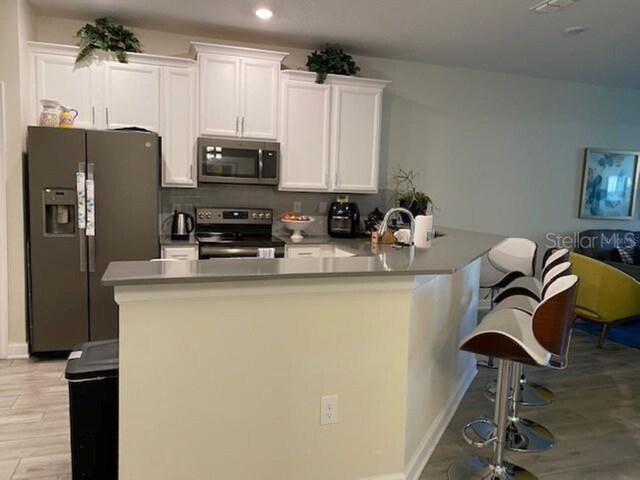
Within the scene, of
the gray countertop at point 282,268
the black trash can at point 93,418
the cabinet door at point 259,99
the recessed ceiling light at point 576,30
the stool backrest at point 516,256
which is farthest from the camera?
the cabinet door at point 259,99

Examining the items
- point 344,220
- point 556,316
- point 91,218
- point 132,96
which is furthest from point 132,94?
point 556,316

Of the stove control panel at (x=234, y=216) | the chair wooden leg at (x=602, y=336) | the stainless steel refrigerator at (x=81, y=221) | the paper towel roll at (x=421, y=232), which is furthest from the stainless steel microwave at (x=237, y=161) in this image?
the chair wooden leg at (x=602, y=336)

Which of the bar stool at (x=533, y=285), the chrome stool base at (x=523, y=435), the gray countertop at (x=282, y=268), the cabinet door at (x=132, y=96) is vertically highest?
the cabinet door at (x=132, y=96)

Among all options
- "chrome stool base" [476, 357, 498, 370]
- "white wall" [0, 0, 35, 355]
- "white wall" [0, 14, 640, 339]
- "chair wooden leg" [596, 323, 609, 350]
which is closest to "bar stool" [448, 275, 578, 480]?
"chrome stool base" [476, 357, 498, 370]

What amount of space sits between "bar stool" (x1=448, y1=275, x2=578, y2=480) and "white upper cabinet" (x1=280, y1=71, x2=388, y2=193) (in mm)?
2434

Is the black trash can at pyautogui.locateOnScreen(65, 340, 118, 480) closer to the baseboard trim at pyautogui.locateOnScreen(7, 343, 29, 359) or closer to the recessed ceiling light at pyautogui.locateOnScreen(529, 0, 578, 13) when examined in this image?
the baseboard trim at pyautogui.locateOnScreen(7, 343, 29, 359)

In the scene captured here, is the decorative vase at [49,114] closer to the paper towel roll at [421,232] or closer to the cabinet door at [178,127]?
the cabinet door at [178,127]

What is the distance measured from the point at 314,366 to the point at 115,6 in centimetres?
333

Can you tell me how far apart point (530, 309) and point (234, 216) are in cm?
274

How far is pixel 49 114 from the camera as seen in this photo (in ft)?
11.7

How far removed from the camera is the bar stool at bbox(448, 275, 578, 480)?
2012 mm

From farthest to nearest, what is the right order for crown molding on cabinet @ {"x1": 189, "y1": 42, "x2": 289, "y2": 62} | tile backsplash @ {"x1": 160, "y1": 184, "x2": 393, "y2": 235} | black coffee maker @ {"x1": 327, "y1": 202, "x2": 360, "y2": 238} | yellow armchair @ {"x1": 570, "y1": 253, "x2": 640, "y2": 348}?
black coffee maker @ {"x1": 327, "y1": 202, "x2": 360, "y2": 238}, tile backsplash @ {"x1": 160, "y1": 184, "x2": 393, "y2": 235}, yellow armchair @ {"x1": 570, "y1": 253, "x2": 640, "y2": 348}, crown molding on cabinet @ {"x1": 189, "y1": 42, "x2": 289, "y2": 62}

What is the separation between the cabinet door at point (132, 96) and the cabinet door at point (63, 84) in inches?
5.7

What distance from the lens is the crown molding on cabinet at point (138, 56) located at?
12.2 feet
